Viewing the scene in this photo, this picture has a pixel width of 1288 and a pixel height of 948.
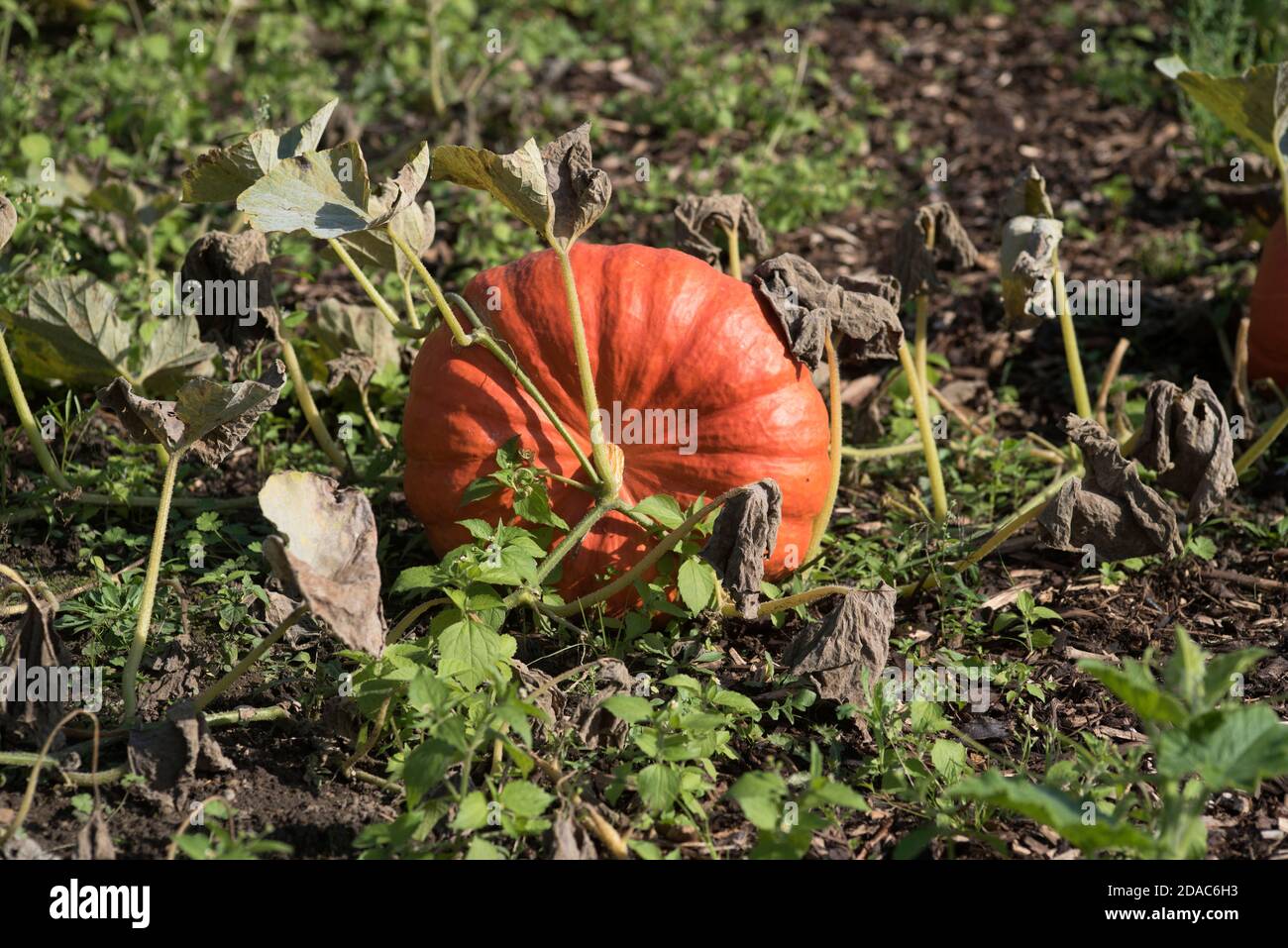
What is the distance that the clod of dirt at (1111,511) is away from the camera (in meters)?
3.26

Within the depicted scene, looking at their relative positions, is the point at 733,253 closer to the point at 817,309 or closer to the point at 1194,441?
the point at 817,309

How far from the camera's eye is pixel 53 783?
2.70 m

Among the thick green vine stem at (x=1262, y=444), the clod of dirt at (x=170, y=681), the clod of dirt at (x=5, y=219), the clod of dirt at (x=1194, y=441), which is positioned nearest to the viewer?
the clod of dirt at (x=170, y=681)

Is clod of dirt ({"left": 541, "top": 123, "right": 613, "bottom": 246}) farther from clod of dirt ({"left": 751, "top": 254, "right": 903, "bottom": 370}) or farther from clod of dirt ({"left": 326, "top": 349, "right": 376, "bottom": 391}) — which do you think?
clod of dirt ({"left": 326, "top": 349, "right": 376, "bottom": 391})

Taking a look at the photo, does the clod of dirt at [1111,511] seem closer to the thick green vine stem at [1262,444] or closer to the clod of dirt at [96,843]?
the thick green vine stem at [1262,444]

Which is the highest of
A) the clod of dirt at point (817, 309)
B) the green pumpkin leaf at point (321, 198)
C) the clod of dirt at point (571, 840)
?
the green pumpkin leaf at point (321, 198)

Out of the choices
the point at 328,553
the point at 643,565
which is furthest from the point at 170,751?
the point at 643,565

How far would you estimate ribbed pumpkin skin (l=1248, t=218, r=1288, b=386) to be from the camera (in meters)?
4.11

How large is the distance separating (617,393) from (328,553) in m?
0.90

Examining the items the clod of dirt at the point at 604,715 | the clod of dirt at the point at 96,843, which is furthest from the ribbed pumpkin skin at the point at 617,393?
the clod of dirt at the point at 96,843

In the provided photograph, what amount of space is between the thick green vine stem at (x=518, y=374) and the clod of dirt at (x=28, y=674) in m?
1.06

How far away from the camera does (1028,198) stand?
3.72m
